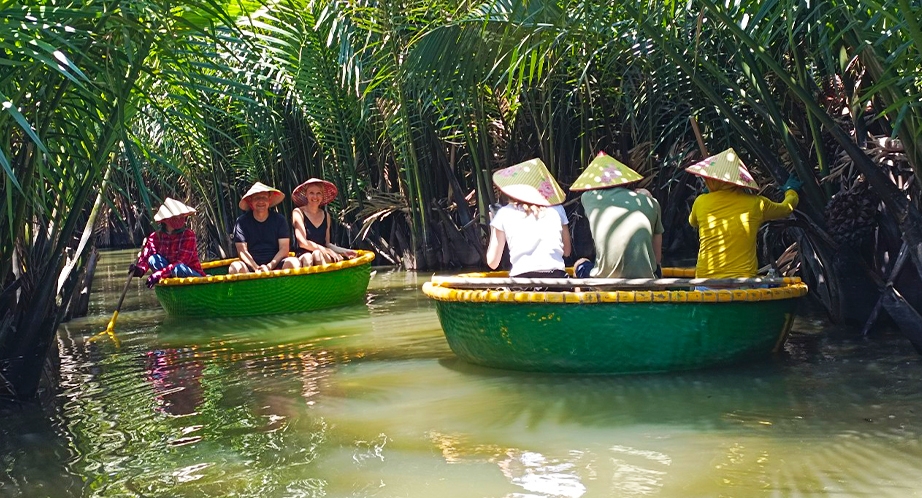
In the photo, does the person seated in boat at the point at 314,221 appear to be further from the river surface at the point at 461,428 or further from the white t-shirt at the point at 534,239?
the white t-shirt at the point at 534,239

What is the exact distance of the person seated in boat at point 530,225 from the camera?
6.59 meters

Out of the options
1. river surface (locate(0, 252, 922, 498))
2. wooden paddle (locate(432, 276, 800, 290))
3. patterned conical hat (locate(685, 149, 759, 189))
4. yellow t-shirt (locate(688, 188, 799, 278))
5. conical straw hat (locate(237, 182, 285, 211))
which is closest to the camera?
river surface (locate(0, 252, 922, 498))

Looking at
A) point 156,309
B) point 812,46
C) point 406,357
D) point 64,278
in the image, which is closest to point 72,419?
point 64,278

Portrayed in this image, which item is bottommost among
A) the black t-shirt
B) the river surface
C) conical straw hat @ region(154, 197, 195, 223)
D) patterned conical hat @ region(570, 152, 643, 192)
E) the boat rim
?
the river surface

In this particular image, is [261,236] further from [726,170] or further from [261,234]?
[726,170]

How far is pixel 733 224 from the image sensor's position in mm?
6375

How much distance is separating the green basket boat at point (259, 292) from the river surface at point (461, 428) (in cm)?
205

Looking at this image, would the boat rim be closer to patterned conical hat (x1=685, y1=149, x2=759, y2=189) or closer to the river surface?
the river surface

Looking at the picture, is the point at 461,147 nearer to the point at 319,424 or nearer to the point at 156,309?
the point at 156,309

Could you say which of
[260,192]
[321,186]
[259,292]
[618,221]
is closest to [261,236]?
[260,192]

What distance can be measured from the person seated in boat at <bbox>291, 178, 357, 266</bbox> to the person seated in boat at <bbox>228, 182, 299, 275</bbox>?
0.17m

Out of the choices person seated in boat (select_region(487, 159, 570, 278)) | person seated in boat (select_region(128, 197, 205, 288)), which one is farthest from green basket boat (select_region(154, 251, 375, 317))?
person seated in boat (select_region(487, 159, 570, 278))

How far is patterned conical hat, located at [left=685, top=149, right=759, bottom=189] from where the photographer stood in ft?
20.5

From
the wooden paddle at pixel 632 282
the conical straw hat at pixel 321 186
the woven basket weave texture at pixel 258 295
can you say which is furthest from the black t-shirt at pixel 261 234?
the wooden paddle at pixel 632 282
